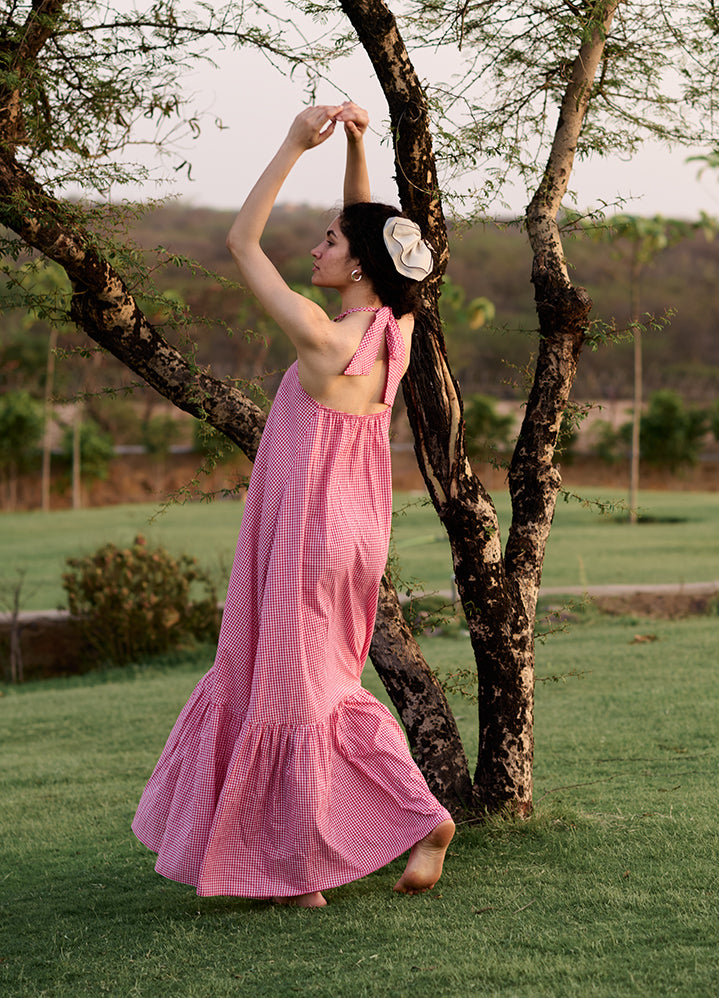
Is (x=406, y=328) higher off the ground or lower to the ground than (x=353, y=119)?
lower

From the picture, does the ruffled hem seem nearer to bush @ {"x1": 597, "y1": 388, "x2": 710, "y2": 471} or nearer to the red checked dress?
the red checked dress

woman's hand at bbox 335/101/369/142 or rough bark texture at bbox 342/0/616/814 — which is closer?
woman's hand at bbox 335/101/369/142

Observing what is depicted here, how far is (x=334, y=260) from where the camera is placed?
2.40 m

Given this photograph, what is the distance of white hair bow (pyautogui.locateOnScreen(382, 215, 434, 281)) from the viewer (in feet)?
7.70

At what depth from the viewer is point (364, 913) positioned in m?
2.31

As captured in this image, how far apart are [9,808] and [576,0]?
2.95 metres

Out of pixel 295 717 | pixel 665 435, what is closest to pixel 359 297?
pixel 295 717

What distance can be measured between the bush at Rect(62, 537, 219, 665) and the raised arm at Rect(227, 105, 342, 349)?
537 centimetres

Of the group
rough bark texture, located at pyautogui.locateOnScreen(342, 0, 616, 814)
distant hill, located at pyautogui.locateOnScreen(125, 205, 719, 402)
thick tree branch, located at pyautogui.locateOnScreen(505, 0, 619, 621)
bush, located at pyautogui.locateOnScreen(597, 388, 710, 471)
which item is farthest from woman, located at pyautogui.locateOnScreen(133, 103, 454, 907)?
distant hill, located at pyautogui.locateOnScreen(125, 205, 719, 402)

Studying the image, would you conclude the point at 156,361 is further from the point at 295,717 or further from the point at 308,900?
the point at 308,900

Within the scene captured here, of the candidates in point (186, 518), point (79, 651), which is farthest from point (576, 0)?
point (186, 518)

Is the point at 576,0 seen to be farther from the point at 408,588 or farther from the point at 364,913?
the point at 364,913

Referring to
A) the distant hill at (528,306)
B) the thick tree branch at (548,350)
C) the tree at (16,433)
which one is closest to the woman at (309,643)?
the thick tree branch at (548,350)

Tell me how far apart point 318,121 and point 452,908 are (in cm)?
161
